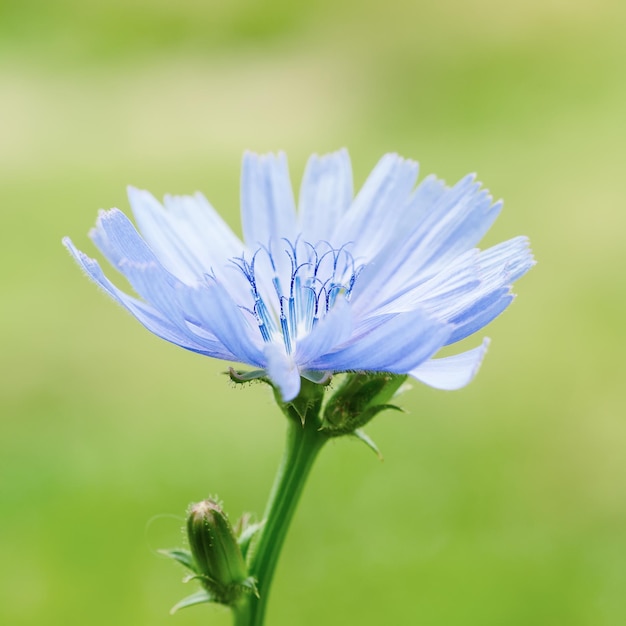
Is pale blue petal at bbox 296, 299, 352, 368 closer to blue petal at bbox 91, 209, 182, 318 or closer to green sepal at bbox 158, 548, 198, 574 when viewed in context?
blue petal at bbox 91, 209, 182, 318

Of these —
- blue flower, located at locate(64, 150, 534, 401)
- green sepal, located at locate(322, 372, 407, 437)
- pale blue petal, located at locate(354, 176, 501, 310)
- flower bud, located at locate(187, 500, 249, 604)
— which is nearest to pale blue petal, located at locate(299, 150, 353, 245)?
blue flower, located at locate(64, 150, 534, 401)

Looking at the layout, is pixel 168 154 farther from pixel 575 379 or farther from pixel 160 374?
pixel 575 379

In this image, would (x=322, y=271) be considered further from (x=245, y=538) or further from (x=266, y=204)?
(x=245, y=538)

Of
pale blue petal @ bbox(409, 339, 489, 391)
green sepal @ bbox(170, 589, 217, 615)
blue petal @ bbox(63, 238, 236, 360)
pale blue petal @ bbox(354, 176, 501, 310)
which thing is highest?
pale blue petal @ bbox(354, 176, 501, 310)

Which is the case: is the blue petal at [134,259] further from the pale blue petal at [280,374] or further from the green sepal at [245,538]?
the green sepal at [245,538]

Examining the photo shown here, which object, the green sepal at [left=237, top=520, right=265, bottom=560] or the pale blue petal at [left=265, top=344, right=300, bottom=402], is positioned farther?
the green sepal at [left=237, top=520, right=265, bottom=560]

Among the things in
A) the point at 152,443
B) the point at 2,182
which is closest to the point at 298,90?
the point at 2,182
